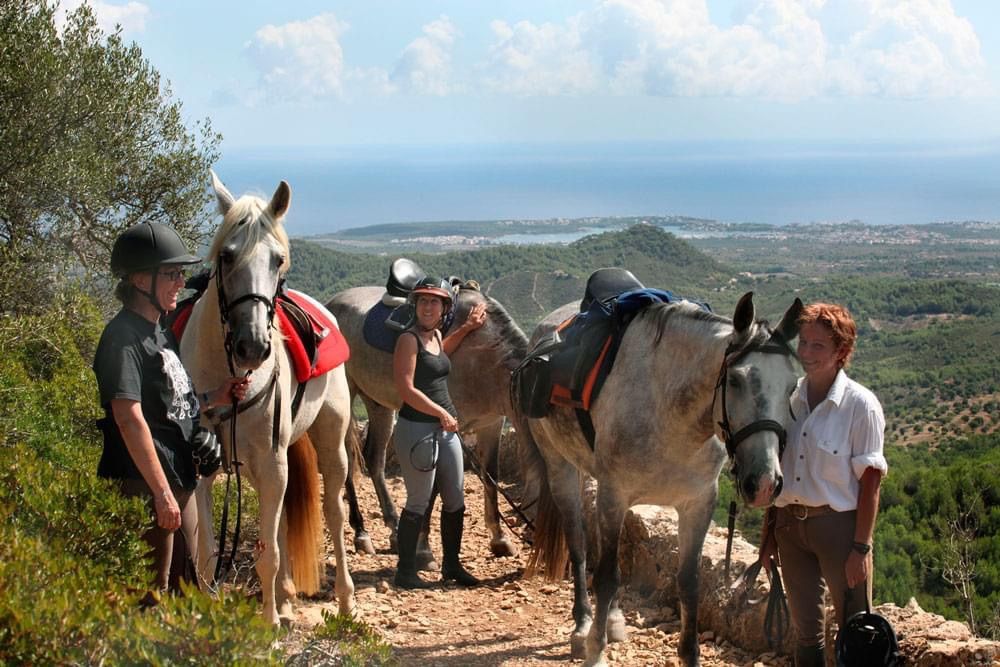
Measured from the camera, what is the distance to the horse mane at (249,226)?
14.0 feet

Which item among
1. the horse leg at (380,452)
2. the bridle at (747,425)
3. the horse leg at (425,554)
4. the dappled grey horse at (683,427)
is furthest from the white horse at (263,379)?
the horse leg at (380,452)

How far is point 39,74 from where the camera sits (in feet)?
28.7

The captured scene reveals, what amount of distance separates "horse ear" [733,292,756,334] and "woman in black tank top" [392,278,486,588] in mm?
2410

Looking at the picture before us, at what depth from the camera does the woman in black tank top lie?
584 centimetres

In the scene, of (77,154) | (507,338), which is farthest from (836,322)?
(77,154)

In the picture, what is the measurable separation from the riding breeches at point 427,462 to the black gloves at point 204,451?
2458mm

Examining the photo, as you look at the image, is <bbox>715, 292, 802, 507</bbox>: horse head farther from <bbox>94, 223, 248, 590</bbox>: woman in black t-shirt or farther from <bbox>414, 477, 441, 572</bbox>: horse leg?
<bbox>414, 477, 441, 572</bbox>: horse leg

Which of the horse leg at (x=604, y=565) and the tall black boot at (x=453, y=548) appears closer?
the horse leg at (x=604, y=565)

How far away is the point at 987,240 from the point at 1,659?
84290mm

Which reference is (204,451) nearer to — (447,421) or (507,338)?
(447,421)

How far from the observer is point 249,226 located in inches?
169

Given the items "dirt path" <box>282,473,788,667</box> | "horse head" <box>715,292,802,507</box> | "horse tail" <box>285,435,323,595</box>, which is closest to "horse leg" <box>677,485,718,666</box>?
"dirt path" <box>282,473,788,667</box>

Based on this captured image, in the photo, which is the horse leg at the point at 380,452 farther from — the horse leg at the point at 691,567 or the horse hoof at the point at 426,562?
the horse leg at the point at 691,567

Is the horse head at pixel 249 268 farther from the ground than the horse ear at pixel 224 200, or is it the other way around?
the horse ear at pixel 224 200
